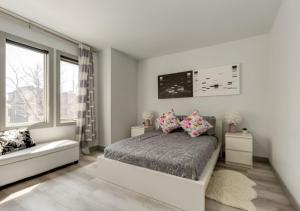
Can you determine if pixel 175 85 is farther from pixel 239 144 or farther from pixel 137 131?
pixel 239 144

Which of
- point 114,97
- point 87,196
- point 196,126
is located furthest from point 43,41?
point 196,126

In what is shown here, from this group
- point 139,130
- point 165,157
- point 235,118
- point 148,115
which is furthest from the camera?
point 148,115

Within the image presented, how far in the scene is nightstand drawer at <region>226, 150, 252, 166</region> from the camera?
8.59ft

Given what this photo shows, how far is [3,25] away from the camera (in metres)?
2.39

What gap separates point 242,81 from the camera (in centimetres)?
310

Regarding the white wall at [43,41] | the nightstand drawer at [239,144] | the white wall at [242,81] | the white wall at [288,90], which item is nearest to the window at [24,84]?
the white wall at [43,41]

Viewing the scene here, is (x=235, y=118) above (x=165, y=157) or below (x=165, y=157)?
above

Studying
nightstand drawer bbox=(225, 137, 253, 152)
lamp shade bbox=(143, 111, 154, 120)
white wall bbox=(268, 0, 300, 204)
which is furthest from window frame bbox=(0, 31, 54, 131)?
white wall bbox=(268, 0, 300, 204)

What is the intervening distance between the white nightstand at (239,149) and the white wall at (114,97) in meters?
2.50

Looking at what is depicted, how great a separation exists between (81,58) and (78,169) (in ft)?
7.82

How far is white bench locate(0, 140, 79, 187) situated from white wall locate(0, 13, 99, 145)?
272 millimetres

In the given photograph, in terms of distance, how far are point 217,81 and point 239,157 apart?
1631mm

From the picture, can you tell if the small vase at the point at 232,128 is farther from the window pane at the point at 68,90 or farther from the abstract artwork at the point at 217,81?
the window pane at the point at 68,90

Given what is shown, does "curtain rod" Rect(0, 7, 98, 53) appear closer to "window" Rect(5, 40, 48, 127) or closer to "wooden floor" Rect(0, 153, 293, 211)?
"window" Rect(5, 40, 48, 127)
